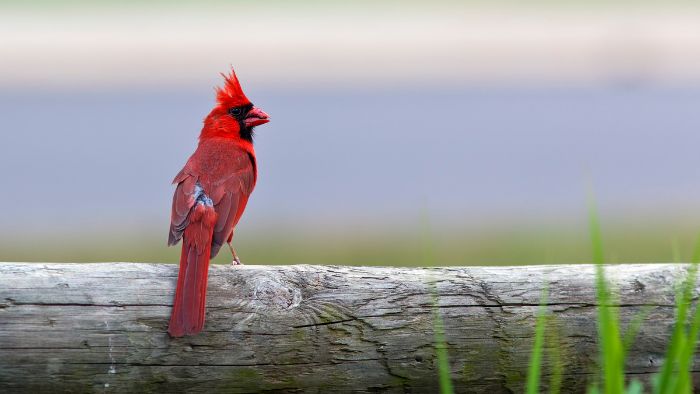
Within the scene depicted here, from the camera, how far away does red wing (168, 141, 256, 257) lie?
393 cm

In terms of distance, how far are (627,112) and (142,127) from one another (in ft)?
16.3

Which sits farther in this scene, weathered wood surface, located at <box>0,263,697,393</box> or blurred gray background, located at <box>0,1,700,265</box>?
blurred gray background, located at <box>0,1,700,265</box>

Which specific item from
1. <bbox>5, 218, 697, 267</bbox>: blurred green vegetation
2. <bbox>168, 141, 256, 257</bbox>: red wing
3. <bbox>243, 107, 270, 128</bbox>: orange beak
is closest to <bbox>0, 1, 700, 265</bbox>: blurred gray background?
<bbox>5, 218, 697, 267</bbox>: blurred green vegetation

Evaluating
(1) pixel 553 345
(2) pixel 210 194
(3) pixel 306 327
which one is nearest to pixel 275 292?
(3) pixel 306 327

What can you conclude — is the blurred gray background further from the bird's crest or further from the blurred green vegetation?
the bird's crest

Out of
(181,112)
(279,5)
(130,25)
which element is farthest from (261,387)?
(279,5)

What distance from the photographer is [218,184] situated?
13.8 ft

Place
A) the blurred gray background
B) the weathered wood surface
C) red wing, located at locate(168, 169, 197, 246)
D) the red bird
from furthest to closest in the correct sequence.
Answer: the blurred gray background → red wing, located at locate(168, 169, 197, 246) → the red bird → the weathered wood surface

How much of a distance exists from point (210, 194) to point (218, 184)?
0.10 meters

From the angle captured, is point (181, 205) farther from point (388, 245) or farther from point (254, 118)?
point (388, 245)

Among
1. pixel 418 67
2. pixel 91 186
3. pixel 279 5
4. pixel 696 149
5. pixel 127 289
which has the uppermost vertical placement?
pixel 279 5

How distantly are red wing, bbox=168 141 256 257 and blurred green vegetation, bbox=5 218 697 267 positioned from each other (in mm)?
2737

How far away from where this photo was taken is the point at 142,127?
11812 mm

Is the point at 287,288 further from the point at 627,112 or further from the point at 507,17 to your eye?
the point at 507,17
